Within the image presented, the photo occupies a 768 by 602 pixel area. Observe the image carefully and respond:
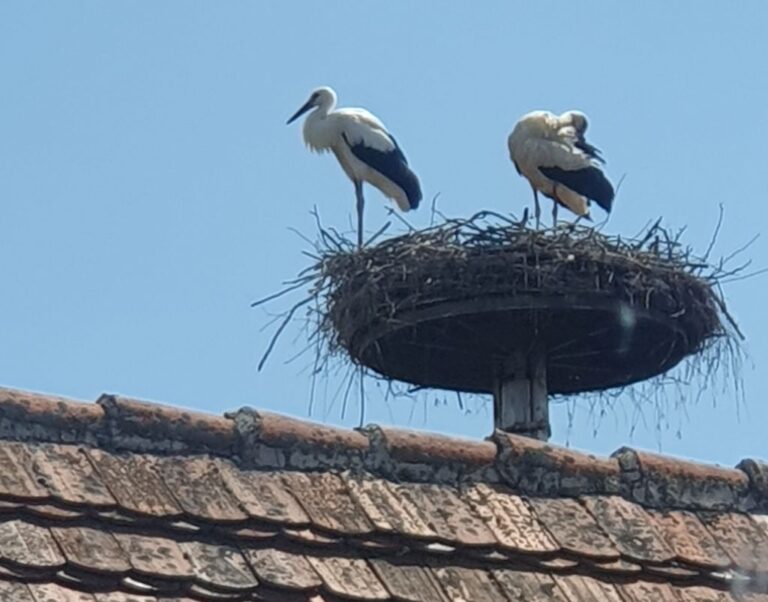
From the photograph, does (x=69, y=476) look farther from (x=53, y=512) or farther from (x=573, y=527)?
(x=573, y=527)

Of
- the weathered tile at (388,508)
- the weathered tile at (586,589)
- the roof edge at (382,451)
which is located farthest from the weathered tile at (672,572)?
the weathered tile at (388,508)

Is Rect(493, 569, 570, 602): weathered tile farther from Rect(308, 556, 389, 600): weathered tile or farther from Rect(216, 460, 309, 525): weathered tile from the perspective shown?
Rect(216, 460, 309, 525): weathered tile

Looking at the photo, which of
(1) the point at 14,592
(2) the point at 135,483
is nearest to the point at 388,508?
(2) the point at 135,483

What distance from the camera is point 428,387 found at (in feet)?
27.2

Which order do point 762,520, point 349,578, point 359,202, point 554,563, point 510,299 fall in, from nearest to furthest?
point 349,578 < point 554,563 < point 762,520 < point 510,299 < point 359,202

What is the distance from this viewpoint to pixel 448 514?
304cm

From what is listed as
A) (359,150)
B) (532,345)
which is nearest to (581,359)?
(532,345)

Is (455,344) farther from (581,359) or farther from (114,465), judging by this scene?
(114,465)

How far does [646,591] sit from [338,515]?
502mm

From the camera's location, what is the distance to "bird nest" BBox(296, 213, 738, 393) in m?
7.59

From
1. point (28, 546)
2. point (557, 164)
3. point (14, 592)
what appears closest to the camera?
point (14, 592)

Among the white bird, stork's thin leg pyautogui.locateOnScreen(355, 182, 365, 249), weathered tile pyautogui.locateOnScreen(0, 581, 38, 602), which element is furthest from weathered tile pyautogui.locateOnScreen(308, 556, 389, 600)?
the white bird

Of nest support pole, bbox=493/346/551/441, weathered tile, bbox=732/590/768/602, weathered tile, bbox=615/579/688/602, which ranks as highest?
nest support pole, bbox=493/346/551/441

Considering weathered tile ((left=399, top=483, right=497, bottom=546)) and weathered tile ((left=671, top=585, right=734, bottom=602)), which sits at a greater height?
weathered tile ((left=399, top=483, right=497, bottom=546))
